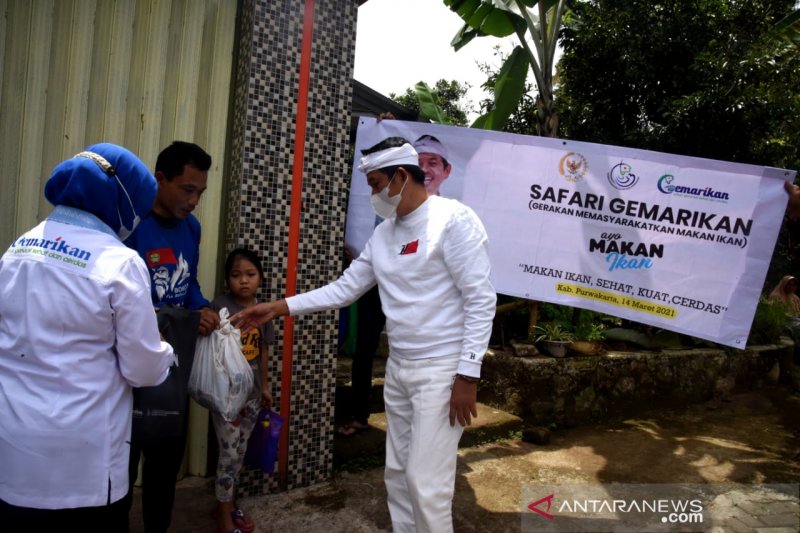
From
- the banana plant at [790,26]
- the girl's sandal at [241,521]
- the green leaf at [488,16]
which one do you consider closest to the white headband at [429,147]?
the girl's sandal at [241,521]

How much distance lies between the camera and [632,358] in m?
5.95

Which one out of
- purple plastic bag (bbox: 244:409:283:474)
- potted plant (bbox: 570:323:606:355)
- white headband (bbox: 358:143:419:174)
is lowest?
purple plastic bag (bbox: 244:409:283:474)

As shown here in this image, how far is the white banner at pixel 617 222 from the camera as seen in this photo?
3.94m

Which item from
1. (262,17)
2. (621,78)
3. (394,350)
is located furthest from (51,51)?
(621,78)

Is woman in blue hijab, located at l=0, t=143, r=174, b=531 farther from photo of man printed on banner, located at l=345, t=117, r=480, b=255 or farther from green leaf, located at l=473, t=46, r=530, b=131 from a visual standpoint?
green leaf, located at l=473, t=46, r=530, b=131

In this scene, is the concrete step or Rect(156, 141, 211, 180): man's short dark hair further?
the concrete step

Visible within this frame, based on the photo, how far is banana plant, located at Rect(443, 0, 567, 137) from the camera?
6.55m

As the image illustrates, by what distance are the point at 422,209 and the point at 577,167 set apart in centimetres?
207

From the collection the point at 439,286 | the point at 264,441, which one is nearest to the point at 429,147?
the point at 439,286

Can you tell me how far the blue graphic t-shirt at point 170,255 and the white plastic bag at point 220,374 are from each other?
0.25 meters

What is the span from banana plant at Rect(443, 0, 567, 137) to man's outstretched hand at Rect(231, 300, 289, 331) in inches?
171

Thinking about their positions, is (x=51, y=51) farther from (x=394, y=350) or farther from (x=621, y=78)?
(x=621, y=78)

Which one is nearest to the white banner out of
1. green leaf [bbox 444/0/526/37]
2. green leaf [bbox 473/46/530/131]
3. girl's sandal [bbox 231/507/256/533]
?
girl's sandal [bbox 231/507/256/533]

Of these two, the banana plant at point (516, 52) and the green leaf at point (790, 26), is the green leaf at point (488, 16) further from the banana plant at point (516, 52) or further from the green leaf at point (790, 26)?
the green leaf at point (790, 26)
